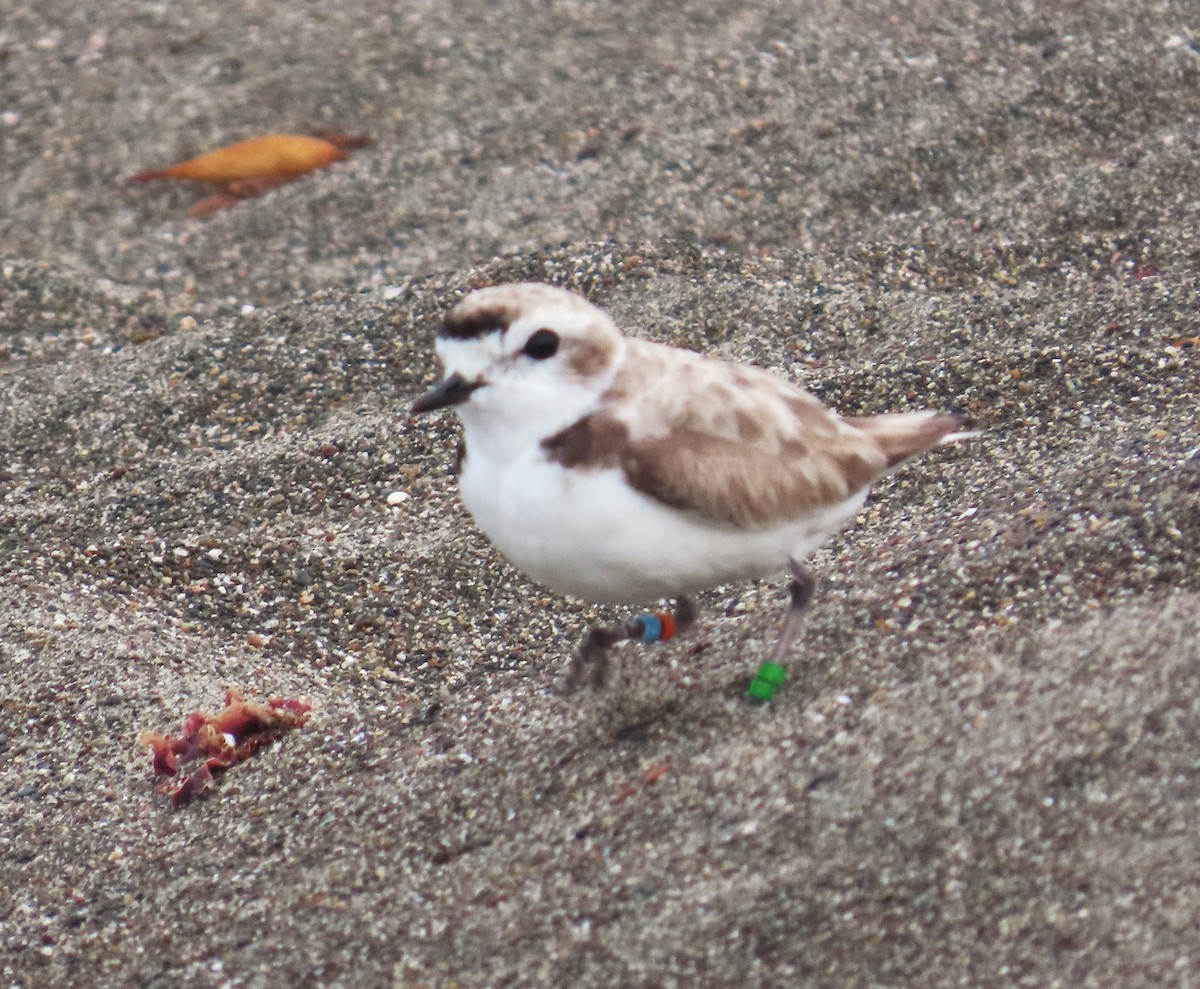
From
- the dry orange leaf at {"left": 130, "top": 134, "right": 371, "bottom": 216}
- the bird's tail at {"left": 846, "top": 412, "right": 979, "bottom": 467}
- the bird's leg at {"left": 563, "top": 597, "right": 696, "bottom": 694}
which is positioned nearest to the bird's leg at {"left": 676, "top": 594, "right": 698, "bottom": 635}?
the bird's leg at {"left": 563, "top": 597, "right": 696, "bottom": 694}

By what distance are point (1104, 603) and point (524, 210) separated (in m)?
3.70

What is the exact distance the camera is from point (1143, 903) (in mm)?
2805

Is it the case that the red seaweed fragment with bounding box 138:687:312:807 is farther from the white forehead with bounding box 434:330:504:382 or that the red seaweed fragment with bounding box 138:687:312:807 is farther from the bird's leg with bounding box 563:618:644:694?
the white forehead with bounding box 434:330:504:382

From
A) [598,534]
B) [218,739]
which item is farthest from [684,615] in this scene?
[218,739]

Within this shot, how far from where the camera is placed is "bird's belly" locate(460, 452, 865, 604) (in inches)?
127

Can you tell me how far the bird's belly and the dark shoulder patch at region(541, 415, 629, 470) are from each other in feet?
0.08

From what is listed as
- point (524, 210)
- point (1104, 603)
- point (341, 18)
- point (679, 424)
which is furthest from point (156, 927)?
point (341, 18)

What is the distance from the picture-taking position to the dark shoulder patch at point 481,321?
3266 millimetres

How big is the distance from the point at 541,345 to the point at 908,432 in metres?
1.10

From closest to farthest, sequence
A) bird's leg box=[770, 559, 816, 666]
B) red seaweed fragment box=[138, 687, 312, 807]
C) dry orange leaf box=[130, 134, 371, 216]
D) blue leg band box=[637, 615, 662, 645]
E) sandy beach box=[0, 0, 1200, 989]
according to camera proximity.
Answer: sandy beach box=[0, 0, 1200, 989] < bird's leg box=[770, 559, 816, 666] < blue leg band box=[637, 615, 662, 645] < red seaweed fragment box=[138, 687, 312, 807] < dry orange leaf box=[130, 134, 371, 216]

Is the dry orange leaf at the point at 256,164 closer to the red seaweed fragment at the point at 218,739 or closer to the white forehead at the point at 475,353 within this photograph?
the red seaweed fragment at the point at 218,739

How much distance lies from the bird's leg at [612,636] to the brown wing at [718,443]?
0.52 meters

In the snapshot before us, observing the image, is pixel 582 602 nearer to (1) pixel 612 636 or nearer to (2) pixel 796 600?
(1) pixel 612 636

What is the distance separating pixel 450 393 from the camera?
331 centimetres
